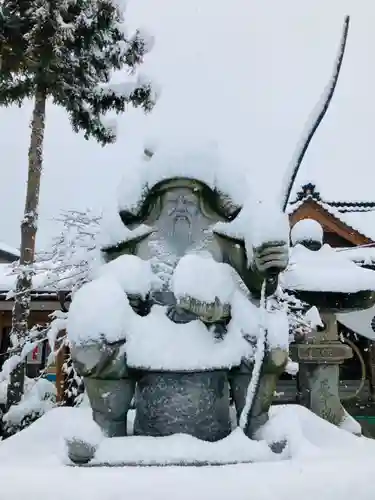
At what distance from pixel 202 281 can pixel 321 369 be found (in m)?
3.89

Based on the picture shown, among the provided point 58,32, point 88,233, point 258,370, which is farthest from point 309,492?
point 58,32

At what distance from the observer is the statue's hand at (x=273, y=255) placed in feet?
5.71

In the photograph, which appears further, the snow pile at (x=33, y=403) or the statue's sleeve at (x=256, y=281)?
the snow pile at (x=33, y=403)

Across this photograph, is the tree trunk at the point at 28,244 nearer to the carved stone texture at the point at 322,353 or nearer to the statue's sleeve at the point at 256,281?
the carved stone texture at the point at 322,353

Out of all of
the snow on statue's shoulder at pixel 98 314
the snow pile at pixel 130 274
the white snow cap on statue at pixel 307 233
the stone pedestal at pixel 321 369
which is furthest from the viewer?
the white snow cap on statue at pixel 307 233

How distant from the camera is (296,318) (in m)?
5.00

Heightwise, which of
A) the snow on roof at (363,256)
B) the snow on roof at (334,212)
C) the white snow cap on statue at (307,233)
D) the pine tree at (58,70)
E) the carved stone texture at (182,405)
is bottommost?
the carved stone texture at (182,405)

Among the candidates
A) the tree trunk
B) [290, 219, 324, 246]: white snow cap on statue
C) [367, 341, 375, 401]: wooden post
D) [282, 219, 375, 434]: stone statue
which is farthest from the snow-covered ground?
[367, 341, 375, 401]: wooden post

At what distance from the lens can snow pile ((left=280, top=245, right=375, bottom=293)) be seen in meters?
4.81

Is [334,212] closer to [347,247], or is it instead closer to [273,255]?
[347,247]

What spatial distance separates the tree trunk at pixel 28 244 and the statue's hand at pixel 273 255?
4.40 m

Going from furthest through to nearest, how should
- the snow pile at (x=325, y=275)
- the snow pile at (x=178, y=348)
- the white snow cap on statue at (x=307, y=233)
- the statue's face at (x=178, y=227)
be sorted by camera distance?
the white snow cap on statue at (x=307, y=233)
the snow pile at (x=325, y=275)
the statue's face at (x=178, y=227)
the snow pile at (x=178, y=348)

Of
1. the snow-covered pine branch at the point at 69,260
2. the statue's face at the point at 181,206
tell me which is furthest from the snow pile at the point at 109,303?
the snow-covered pine branch at the point at 69,260

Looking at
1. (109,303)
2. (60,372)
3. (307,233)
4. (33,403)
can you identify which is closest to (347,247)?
(307,233)
